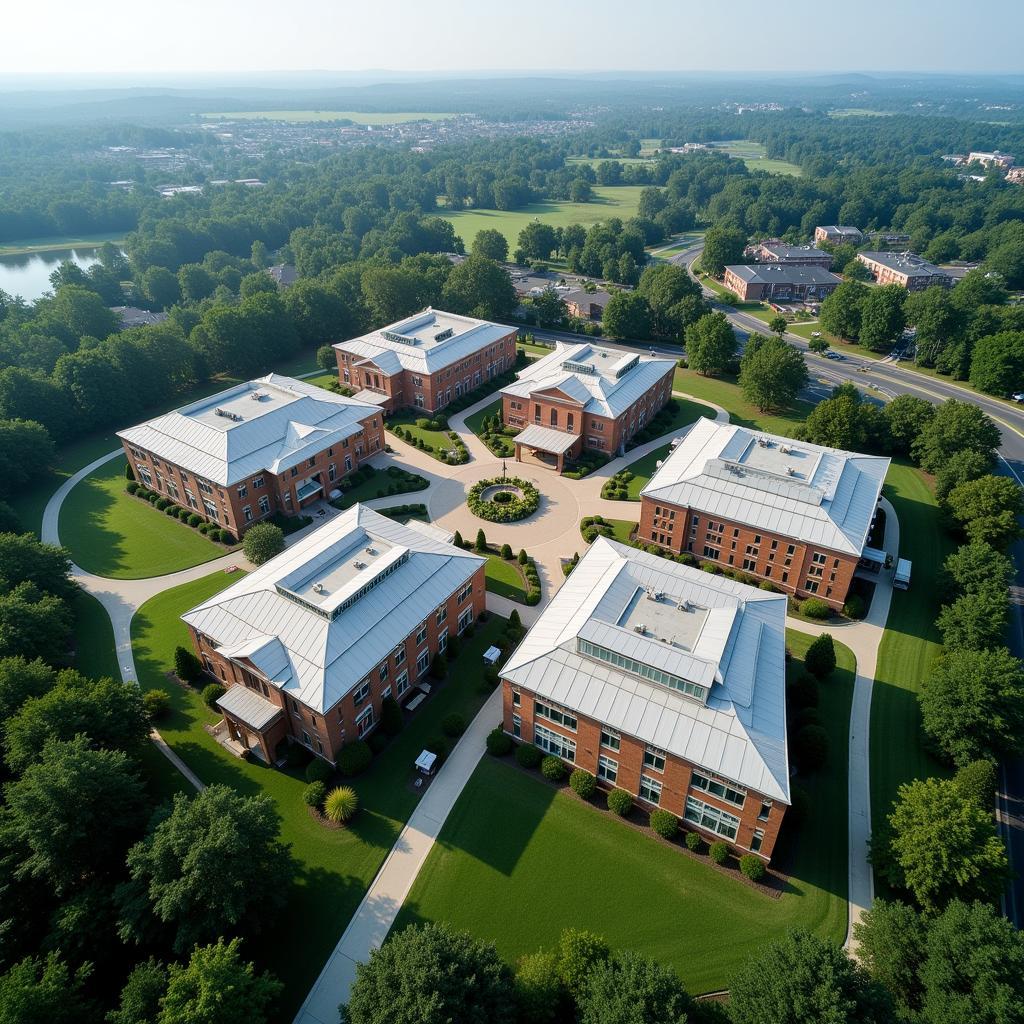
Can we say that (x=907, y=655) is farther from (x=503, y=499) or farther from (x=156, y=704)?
(x=156, y=704)

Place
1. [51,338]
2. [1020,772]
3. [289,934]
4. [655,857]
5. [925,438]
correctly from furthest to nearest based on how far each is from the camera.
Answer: [51,338] < [925,438] < [1020,772] < [655,857] < [289,934]

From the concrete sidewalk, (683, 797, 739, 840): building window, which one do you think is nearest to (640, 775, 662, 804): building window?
(683, 797, 739, 840): building window

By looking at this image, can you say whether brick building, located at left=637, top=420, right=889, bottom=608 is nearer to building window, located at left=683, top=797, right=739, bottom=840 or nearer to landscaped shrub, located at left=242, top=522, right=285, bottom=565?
building window, located at left=683, top=797, right=739, bottom=840

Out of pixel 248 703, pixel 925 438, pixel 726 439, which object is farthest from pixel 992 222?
pixel 248 703

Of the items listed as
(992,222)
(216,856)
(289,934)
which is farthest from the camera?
(992,222)

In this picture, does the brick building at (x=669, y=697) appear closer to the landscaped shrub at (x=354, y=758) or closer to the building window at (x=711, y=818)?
the building window at (x=711, y=818)

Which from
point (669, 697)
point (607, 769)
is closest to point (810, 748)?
point (669, 697)

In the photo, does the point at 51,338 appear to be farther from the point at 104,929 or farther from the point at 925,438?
the point at 925,438
